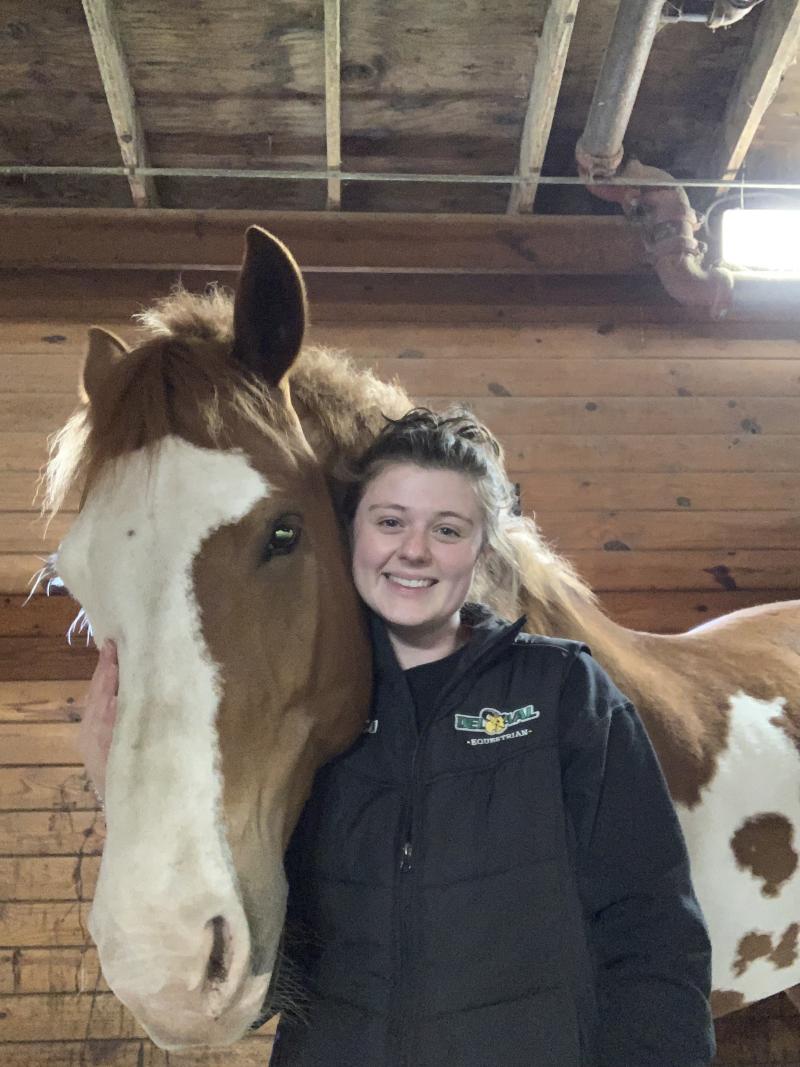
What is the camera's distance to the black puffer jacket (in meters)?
0.86

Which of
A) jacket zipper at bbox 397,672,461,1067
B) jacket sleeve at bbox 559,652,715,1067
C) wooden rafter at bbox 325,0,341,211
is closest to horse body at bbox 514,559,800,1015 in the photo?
jacket sleeve at bbox 559,652,715,1067

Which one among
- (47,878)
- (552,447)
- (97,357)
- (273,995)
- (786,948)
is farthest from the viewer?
(552,447)

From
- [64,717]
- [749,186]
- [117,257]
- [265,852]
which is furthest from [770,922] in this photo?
[117,257]

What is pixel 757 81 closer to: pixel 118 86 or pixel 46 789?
pixel 118 86

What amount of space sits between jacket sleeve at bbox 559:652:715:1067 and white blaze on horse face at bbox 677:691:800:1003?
471mm

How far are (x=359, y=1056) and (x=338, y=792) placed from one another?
30 cm

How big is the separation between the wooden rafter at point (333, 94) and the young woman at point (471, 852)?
1528 millimetres

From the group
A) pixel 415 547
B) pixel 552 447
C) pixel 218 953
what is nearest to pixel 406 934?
pixel 218 953

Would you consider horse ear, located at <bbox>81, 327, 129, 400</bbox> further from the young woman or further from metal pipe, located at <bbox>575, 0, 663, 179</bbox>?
metal pipe, located at <bbox>575, 0, 663, 179</bbox>

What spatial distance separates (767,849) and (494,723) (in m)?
0.82

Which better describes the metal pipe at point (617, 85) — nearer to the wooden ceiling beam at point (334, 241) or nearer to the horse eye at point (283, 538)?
the wooden ceiling beam at point (334, 241)

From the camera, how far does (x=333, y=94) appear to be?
2174mm

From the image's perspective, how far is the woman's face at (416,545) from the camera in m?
1.03

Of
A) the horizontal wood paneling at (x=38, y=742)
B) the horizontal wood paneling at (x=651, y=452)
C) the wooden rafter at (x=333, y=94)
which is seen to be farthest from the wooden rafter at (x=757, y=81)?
the horizontal wood paneling at (x=38, y=742)
